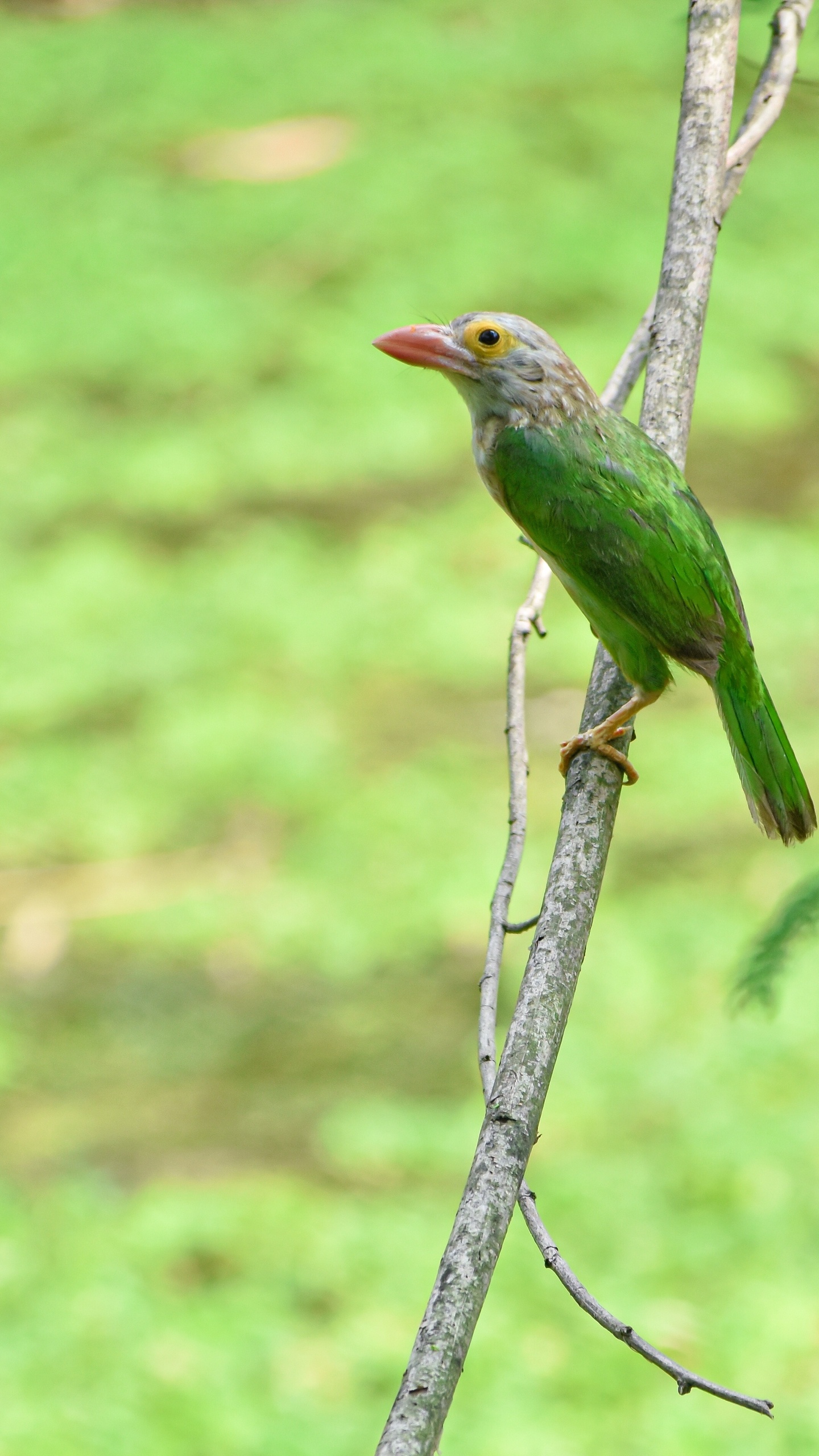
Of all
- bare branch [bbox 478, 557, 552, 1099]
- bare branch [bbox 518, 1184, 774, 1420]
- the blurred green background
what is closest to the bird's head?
bare branch [bbox 478, 557, 552, 1099]

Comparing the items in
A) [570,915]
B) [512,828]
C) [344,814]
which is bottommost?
[570,915]

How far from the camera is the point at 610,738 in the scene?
7.91ft

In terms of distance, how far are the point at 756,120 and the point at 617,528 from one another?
907mm

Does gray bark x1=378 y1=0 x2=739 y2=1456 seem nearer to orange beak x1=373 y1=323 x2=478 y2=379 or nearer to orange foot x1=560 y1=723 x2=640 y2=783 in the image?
orange foot x1=560 y1=723 x2=640 y2=783

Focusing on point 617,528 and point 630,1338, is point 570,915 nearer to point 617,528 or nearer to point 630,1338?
point 630,1338

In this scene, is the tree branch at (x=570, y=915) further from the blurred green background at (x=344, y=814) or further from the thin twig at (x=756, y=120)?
the blurred green background at (x=344, y=814)

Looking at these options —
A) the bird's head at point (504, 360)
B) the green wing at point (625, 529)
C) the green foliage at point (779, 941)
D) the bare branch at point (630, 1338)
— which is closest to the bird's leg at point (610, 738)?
the green wing at point (625, 529)

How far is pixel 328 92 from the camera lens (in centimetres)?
1152

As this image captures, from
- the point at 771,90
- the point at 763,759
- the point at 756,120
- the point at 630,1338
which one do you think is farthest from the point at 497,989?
the point at 771,90

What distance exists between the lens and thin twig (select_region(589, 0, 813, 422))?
2756 millimetres

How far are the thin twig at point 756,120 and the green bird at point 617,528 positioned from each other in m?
0.23

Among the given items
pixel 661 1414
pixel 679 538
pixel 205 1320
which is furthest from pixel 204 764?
pixel 679 538

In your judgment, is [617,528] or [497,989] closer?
[497,989]

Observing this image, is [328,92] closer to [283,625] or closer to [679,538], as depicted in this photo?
[283,625]
